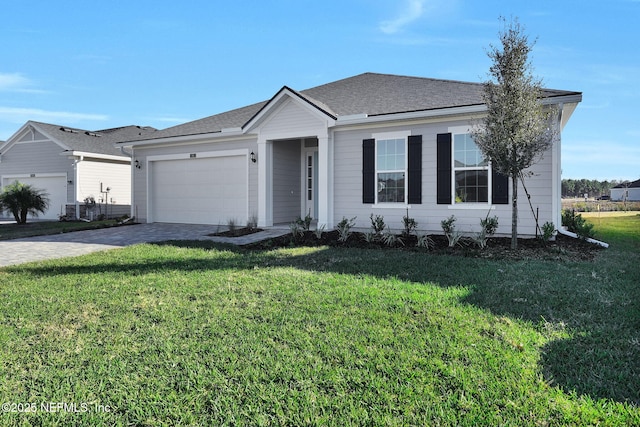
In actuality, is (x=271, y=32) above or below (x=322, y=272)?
above

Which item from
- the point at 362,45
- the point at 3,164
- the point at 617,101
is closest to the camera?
the point at 362,45

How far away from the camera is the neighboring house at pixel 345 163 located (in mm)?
9484

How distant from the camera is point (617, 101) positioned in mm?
18172

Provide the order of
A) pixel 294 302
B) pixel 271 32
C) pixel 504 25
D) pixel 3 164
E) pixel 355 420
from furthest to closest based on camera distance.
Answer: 1. pixel 3 164
2. pixel 271 32
3. pixel 504 25
4. pixel 294 302
5. pixel 355 420

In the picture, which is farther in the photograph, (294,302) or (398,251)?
(398,251)

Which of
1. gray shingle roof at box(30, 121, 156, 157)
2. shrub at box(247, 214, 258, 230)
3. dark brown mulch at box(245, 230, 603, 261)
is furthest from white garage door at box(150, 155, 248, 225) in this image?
gray shingle roof at box(30, 121, 156, 157)

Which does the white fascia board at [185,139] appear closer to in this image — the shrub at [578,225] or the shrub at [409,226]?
the shrub at [409,226]

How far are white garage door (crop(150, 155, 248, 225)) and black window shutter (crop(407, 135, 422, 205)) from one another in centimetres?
536

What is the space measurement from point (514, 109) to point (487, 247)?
9.29ft

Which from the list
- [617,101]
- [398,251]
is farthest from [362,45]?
[617,101]

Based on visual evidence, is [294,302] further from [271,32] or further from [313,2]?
[271,32]

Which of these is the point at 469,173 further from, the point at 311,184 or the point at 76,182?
the point at 76,182

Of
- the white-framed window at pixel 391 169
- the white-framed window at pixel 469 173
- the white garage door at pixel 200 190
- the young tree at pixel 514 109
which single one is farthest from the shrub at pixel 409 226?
the white garage door at pixel 200 190

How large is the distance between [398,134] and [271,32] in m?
4.62
